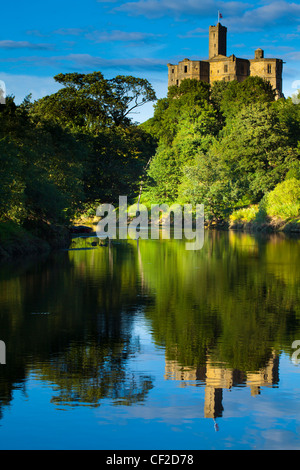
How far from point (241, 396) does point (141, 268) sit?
2124 cm

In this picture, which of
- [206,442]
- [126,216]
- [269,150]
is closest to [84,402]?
[206,442]

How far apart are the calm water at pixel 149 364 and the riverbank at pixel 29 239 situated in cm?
1177

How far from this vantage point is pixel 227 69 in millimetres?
175875

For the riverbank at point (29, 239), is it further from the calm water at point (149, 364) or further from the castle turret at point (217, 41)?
the castle turret at point (217, 41)

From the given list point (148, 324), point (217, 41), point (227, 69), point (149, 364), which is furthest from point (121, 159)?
point (217, 41)

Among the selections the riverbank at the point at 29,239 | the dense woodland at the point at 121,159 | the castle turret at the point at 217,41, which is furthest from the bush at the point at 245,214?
the castle turret at the point at 217,41

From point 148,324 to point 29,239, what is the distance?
2541cm

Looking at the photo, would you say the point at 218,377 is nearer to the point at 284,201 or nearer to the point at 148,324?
the point at 148,324

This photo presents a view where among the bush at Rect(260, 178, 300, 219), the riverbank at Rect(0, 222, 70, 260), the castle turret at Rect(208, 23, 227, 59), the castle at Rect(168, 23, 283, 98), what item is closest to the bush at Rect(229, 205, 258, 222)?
the bush at Rect(260, 178, 300, 219)

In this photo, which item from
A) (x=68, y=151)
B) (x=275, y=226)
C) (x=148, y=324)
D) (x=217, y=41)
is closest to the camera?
(x=148, y=324)

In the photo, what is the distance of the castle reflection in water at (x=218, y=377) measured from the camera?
1042 centimetres

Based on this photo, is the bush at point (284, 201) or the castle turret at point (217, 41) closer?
the bush at point (284, 201)

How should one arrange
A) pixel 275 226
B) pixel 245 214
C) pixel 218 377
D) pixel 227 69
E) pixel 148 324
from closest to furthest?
pixel 218 377 < pixel 148 324 < pixel 275 226 < pixel 245 214 < pixel 227 69

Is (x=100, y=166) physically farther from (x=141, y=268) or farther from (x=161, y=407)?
(x=161, y=407)
